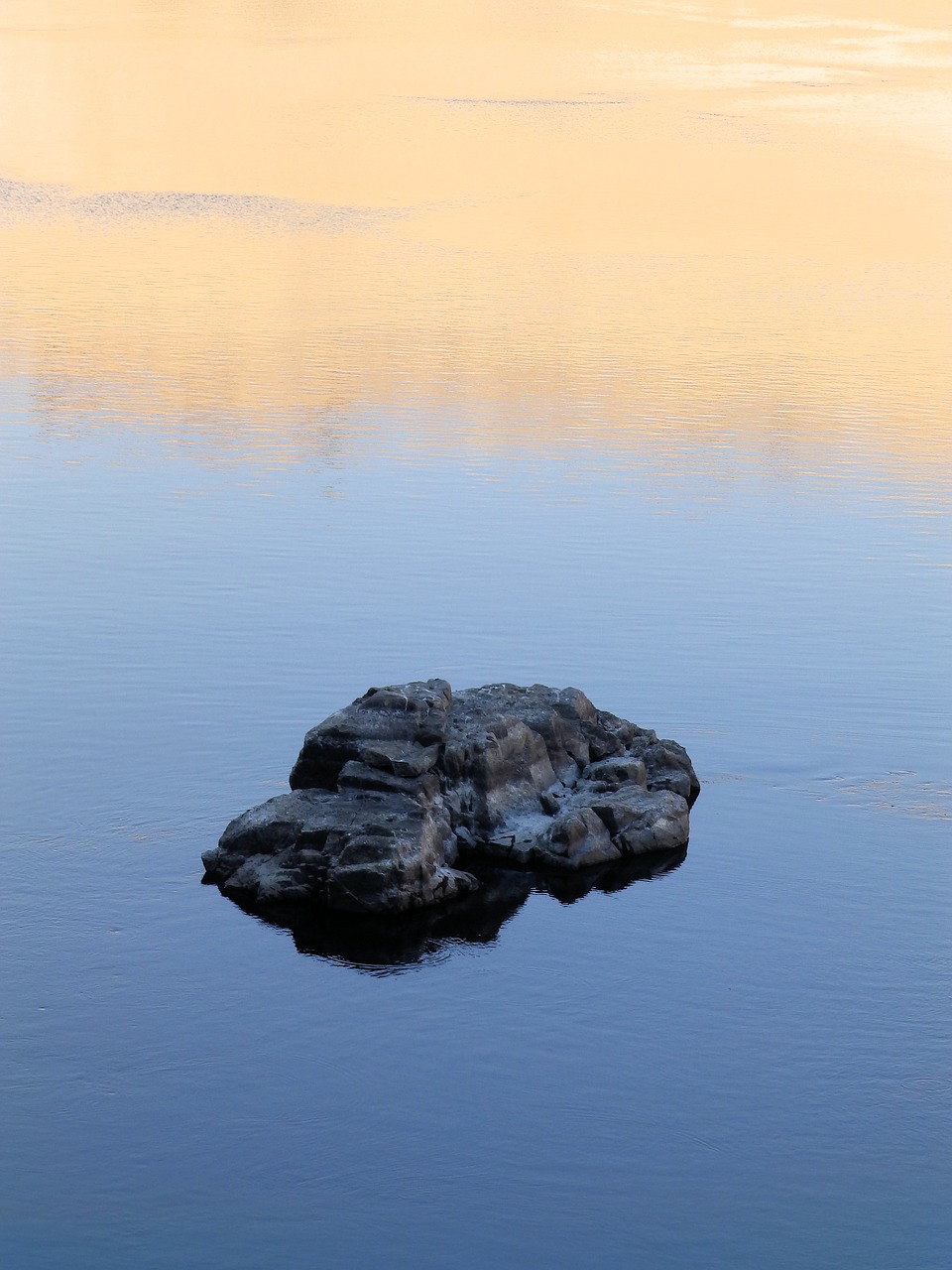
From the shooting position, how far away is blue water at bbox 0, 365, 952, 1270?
17969mm

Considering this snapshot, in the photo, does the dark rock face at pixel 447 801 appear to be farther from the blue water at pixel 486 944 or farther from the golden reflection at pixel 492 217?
the golden reflection at pixel 492 217

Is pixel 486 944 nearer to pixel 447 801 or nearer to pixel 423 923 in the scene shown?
pixel 423 923

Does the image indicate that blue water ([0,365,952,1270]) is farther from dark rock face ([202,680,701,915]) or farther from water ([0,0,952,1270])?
dark rock face ([202,680,701,915])

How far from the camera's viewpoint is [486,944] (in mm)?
23609

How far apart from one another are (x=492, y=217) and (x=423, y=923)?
63.3 metres

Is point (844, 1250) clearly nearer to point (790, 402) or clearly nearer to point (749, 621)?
point (749, 621)

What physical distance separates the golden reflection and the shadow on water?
2466 centimetres

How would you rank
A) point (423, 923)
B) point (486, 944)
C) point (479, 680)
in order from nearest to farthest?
point (486, 944), point (423, 923), point (479, 680)

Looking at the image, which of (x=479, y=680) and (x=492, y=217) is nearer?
(x=479, y=680)

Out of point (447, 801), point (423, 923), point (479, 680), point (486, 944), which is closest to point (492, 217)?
point (479, 680)

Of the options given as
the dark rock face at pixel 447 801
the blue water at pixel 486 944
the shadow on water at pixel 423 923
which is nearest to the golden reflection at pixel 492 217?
the blue water at pixel 486 944

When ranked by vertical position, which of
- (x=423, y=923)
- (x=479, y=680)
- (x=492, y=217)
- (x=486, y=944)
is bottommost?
(x=486, y=944)

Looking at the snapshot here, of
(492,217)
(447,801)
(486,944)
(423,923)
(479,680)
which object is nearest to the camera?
(486,944)

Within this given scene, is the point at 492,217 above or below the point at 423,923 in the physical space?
above
